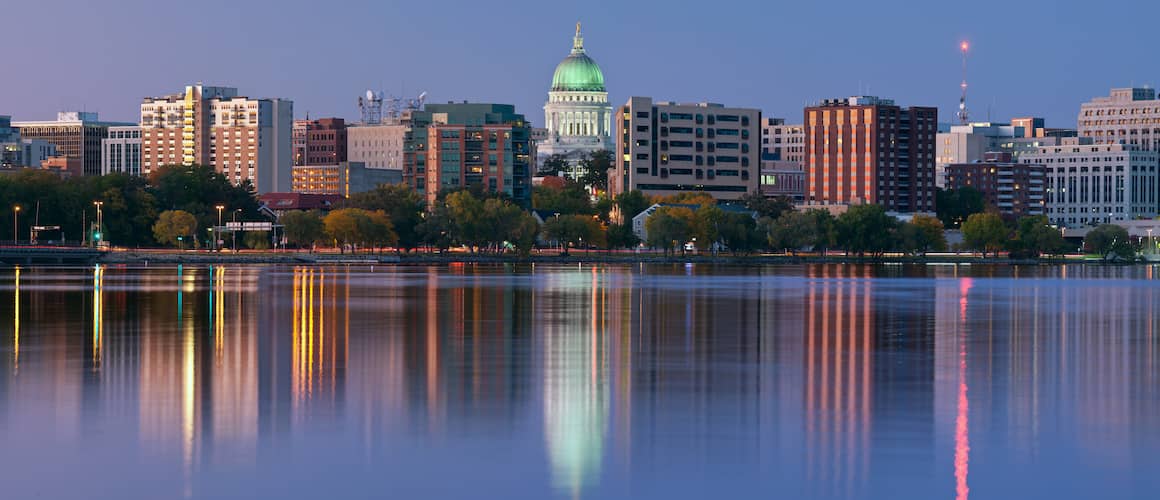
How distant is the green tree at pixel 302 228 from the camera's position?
17662cm

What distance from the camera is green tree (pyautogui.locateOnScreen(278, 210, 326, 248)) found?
176625 millimetres

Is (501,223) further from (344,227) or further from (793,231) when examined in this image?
(793,231)

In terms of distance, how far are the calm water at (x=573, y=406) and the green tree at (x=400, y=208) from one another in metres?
126

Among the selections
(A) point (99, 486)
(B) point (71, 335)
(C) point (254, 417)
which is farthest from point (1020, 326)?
(A) point (99, 486)

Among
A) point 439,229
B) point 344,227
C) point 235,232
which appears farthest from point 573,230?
point 235,232

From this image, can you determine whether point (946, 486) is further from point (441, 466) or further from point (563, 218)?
point (563, 218)

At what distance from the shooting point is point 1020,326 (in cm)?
5412

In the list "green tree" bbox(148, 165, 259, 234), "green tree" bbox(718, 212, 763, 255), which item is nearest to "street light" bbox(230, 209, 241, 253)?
"green tree" bbox(148, 165, 259, 234)

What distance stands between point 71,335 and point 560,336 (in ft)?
43.2

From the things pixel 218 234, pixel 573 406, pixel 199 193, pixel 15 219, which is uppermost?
pixel 199 193

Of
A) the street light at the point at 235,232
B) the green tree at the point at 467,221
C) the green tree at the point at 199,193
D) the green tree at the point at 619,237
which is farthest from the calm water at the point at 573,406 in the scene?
the green tree at the point at 619,237

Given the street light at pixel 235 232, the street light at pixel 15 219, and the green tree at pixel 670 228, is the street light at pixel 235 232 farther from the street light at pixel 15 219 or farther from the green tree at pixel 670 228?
the green tree at pixel 670 228

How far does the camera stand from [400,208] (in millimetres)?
185750

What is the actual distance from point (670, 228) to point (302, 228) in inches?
1528
